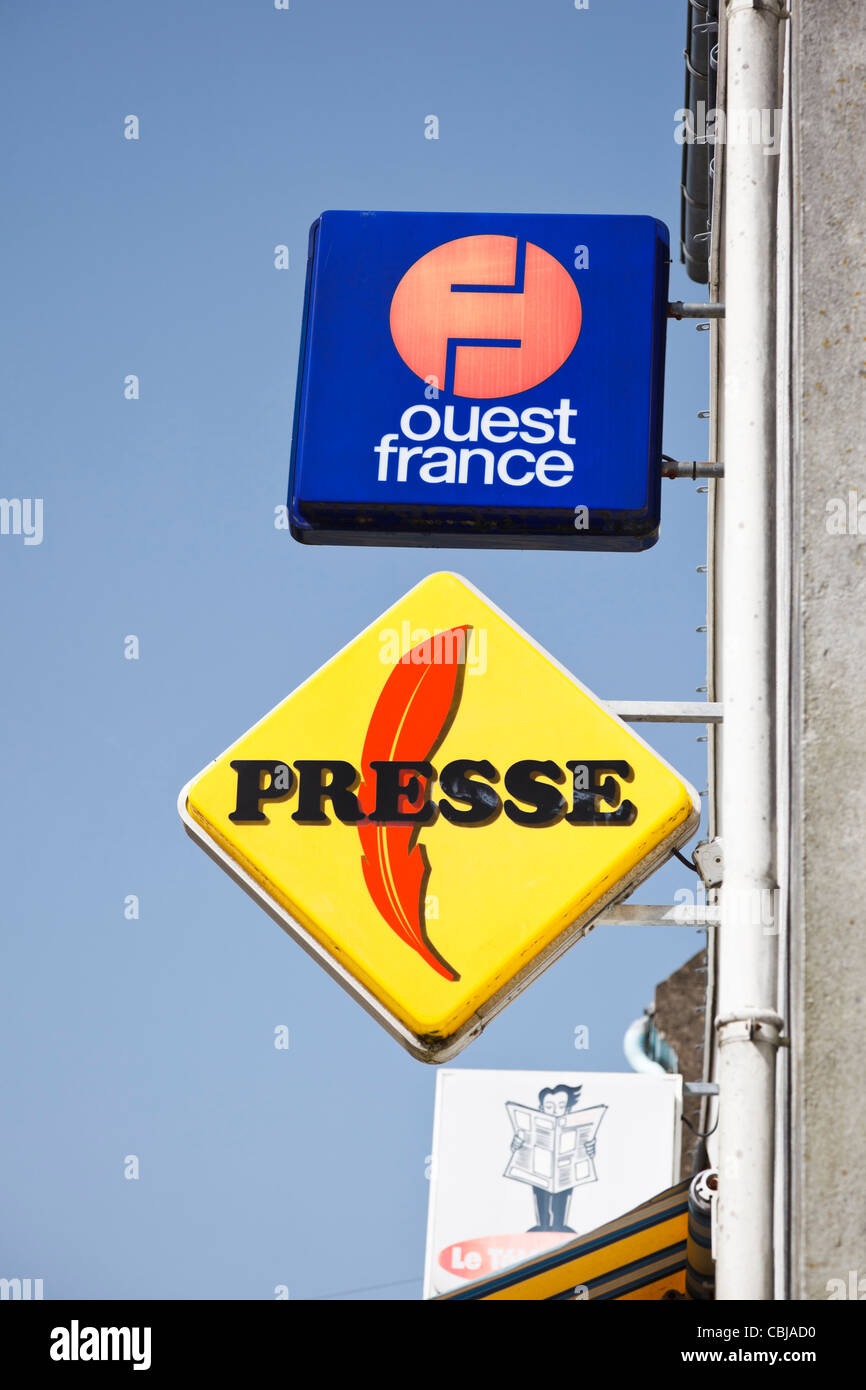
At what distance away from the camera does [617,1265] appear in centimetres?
527

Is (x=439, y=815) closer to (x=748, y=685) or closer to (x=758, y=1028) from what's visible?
(x=748, y=685)

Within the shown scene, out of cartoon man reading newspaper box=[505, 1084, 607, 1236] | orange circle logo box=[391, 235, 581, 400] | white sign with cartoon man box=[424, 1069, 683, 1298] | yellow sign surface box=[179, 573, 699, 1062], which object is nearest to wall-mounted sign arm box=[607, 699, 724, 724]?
yellow sign surface box=[179, 573, 699, 1062]

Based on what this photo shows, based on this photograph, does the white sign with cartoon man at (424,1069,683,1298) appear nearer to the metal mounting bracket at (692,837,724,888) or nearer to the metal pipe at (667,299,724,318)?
the metal pipe at (667,299,724,318)

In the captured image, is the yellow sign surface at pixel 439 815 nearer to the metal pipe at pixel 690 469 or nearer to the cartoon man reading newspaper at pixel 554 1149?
the metal pipe at pixel 690 469

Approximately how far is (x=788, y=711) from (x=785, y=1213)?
119 cm

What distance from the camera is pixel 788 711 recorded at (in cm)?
375

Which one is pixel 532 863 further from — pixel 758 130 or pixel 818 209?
pixel 758 130

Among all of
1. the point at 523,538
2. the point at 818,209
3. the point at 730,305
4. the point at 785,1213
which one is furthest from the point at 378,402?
the point at 785,1213

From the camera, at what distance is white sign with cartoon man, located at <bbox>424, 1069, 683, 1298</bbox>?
16.1m

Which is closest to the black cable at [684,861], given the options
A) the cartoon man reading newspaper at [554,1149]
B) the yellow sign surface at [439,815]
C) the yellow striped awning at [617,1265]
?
the yellow sign surface at [439,815]

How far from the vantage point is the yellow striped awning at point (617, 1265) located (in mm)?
5031

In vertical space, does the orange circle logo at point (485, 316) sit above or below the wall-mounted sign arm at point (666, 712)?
above

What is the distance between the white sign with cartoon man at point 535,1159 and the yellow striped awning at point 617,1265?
396 inches

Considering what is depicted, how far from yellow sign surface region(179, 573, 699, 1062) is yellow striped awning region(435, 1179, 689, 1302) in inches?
58.0
